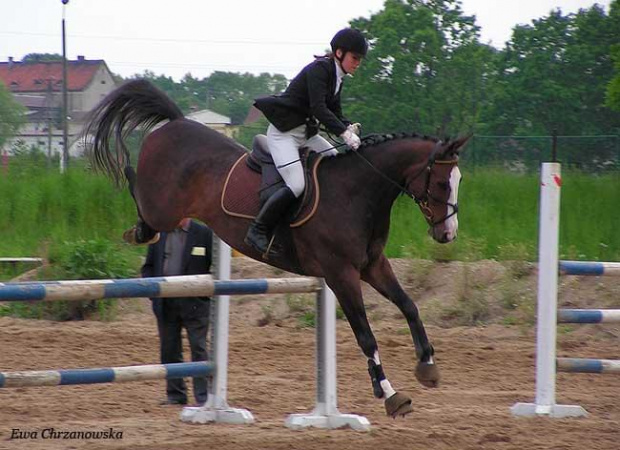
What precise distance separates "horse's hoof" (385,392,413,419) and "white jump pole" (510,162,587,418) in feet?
4.14

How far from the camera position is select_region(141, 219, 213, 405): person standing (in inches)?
281

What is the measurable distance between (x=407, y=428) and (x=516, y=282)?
5.55 meters

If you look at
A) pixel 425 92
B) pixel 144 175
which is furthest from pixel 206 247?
pixel 425 92

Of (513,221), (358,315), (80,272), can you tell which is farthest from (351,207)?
(513,221)

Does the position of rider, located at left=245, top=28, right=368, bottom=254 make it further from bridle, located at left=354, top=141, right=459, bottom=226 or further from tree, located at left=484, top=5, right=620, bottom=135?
tree, located at left=484, top=5, right=620, bottom=135

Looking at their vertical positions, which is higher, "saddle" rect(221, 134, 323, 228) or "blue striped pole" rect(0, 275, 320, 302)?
"saddle" rect(221, 134, 323, 228)

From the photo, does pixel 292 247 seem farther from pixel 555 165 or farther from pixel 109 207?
pixel 109 207

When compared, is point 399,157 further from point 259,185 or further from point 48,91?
point 48,91

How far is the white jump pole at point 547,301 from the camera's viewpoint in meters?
6.61

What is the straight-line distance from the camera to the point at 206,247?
721 cm

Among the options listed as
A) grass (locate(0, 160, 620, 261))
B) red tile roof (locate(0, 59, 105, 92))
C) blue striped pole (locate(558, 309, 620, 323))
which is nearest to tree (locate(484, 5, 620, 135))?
grass (locate(0, 160, 620, 261))

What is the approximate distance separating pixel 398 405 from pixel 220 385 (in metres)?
1.21

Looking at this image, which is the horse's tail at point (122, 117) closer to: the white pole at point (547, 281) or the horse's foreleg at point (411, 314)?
the horse's foreleg at point (411, 314)

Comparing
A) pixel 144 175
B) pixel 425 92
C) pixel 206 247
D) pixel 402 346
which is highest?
pixel 425 92
